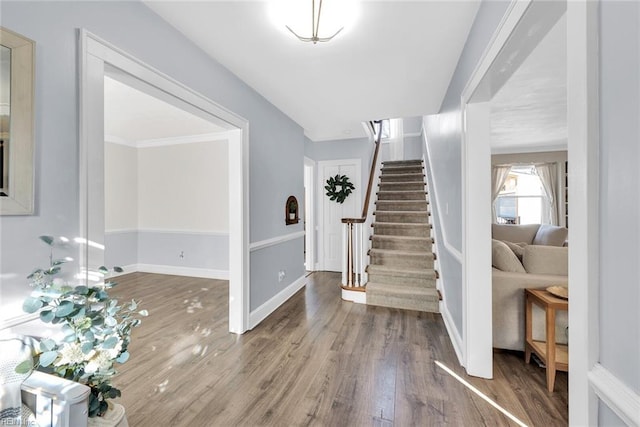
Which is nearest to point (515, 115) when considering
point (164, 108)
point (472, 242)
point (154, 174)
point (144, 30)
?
point (472, 242)

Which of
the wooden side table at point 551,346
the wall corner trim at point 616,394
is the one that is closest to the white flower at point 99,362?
the wall corner trim at point 616,394

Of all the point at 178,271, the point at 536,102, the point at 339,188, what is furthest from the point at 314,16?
the point at 178,271

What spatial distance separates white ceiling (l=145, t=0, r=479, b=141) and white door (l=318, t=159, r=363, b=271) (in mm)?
1941

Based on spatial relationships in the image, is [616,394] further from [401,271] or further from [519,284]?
[401,271]

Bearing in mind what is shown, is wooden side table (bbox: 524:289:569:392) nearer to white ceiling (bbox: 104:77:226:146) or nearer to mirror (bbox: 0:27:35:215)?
mirror (bbox: 0:27:35:215)

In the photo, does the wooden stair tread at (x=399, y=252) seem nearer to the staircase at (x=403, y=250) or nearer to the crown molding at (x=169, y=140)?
the staircase at (x=403, y=250)

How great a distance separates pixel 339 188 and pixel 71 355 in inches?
181

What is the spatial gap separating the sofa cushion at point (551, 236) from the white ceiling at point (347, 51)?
2854 millimetres

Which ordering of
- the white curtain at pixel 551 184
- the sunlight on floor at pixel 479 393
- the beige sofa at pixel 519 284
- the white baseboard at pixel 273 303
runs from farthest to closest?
the white curtain at pixel 551 184 < the white baseboard at pixel 273 303 < the beige sofa at pixel 519 284 < the sunlight on floor at pixel 479 393

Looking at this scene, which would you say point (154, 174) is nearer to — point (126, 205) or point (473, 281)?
point (126, 205)

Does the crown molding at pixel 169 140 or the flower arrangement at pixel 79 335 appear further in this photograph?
the crown molding at pixel 169 140

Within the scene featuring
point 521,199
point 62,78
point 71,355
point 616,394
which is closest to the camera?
point 616,394

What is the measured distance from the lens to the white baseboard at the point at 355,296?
11.7ft

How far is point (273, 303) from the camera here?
3.32 m
